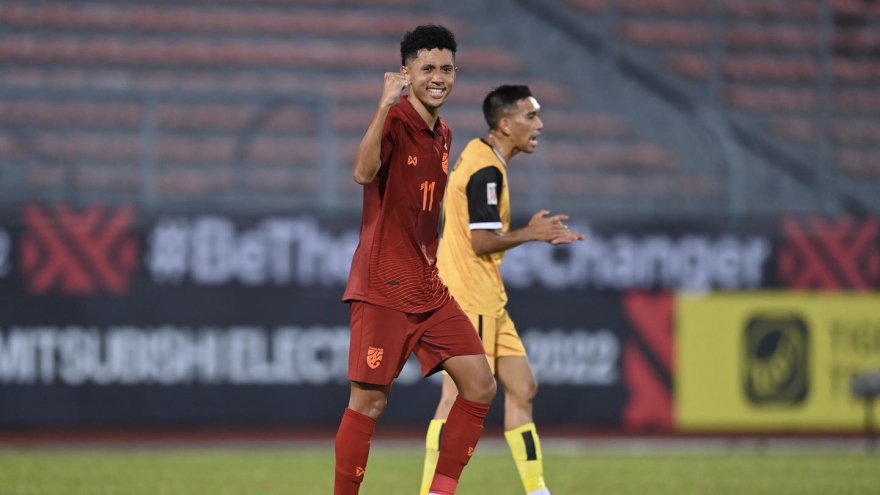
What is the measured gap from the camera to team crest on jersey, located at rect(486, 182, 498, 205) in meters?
6.31

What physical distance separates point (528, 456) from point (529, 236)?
1.10 m

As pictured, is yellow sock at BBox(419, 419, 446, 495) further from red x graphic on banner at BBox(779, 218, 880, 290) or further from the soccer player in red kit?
red x graphic on banner at BBox(779, 218, 880, 290)

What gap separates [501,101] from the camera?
688cm

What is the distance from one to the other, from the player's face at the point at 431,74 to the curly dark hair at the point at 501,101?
5.38 ft

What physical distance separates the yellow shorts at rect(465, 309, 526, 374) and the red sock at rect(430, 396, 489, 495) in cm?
111

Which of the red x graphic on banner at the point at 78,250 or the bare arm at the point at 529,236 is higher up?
the bare arm at the point at 529,236

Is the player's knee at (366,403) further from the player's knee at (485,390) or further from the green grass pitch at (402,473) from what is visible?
the green grass pitch at (402,473)

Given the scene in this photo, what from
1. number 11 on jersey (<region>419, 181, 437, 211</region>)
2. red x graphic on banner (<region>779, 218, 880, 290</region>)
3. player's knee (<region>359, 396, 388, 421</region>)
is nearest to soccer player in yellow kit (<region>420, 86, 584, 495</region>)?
number 11 on jersey (<region>419, 181, 437, 211</region>)

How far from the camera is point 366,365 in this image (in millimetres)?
5129

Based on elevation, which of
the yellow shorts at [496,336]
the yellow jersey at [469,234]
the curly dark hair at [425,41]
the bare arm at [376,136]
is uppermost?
the curly dark hair at [425,41]

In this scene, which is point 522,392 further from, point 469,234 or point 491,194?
point 491,194

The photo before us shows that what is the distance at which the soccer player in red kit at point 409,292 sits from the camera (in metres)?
5.15

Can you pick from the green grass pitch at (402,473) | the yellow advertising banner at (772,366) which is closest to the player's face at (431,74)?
the green grass pitch at (402,473)

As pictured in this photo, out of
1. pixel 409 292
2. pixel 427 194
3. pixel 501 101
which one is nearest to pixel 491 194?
pixel 501 101
